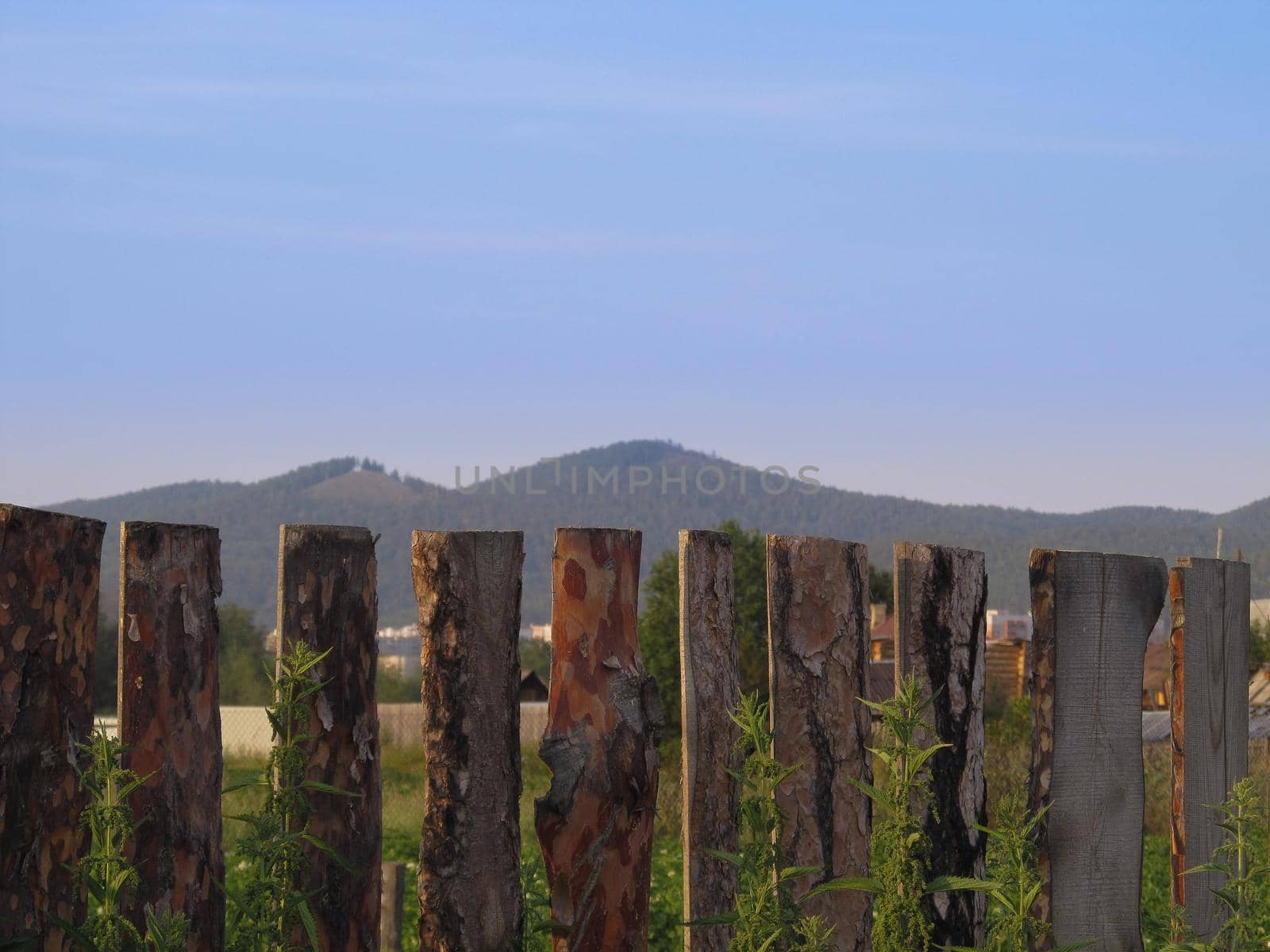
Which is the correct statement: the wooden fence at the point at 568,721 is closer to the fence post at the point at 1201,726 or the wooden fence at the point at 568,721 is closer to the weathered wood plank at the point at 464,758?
the weathered wood plank at the point at 464,758

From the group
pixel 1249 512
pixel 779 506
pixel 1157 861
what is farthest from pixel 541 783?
pixel 779 506

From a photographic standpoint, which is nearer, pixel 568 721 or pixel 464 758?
pixel 464 758

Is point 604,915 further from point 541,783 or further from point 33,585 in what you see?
point 541,783

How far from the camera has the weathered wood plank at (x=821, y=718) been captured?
3.04 metres

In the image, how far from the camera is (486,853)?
2805 millimetres

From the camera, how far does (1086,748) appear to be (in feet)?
11.0

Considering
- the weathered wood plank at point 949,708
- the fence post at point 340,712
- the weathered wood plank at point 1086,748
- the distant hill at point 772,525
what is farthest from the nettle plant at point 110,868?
the distant hill at point 772,525

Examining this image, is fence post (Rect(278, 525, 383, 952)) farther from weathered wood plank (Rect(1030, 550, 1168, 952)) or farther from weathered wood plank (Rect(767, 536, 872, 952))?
weathered wood plank (Rect(1030, 550, 1168, 952))

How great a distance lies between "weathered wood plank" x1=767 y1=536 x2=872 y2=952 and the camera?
3.04 m

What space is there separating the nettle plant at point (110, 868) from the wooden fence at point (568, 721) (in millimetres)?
92

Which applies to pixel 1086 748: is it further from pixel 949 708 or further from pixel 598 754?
pixel 598 754

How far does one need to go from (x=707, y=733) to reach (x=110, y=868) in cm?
131

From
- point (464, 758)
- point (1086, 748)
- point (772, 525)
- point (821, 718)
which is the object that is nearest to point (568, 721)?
point (464, 758)

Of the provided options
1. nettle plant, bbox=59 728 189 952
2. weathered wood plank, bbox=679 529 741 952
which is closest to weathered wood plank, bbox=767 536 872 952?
weathered wood plank, bbox=679 529 741 952
